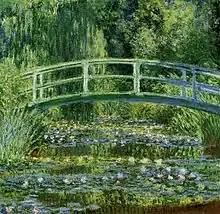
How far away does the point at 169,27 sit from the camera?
15867 millimetres

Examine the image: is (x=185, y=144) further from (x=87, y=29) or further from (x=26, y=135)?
(x=87, y=29)

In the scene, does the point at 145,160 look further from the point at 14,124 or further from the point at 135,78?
the point at 135,78

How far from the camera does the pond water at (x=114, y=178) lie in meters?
5.63

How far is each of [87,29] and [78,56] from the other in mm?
707

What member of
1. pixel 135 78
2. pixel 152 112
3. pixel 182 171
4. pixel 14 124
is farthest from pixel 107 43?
pixel 182 171

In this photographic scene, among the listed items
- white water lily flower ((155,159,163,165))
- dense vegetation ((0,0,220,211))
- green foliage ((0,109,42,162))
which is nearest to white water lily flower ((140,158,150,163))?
white water lily flower ((155,159,163,165))

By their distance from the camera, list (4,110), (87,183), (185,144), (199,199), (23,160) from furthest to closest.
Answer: (185,144)
(4,110)
(23,160)
(87,183)
(199,199)

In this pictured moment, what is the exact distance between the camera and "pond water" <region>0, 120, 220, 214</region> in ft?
18.5

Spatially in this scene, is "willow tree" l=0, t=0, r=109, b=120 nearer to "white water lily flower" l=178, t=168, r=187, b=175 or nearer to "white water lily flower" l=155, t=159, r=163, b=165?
"white water lily flower" l=155, t=159, r=163, b=165

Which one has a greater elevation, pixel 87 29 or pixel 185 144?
pixel 87 29

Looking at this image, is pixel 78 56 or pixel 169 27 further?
pixel 169 27

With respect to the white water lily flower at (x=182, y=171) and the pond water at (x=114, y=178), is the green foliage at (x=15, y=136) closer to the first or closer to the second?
the pond water at (x=114, y=178)

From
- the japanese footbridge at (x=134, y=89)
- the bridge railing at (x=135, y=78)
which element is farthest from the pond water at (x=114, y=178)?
the bridge railing at (x=135, y=78)

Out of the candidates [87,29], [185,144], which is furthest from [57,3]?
[185,144]
